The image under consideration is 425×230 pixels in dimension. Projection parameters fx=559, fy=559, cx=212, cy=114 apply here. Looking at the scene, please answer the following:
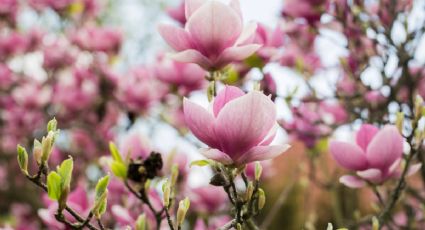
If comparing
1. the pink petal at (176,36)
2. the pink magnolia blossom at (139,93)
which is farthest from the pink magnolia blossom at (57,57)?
the pink petal at (176,36)

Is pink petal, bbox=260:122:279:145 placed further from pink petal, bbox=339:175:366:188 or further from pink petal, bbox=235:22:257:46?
pink petal, bbox=339:175:366:188

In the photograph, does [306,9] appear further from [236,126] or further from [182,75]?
[236,126]

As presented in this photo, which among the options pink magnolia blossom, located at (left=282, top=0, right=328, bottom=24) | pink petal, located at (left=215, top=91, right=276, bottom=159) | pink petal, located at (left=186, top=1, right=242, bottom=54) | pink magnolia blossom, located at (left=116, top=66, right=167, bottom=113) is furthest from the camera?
pink magnolia blossom, located at (left=116, top=66, right=167, bottom=113)

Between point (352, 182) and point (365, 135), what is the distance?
15 centimetres

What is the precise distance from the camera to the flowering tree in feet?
3.49

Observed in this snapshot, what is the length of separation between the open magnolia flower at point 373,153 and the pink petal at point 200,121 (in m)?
0.41

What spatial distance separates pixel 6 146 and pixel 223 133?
353 cm

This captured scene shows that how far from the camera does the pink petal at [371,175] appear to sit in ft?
4.22

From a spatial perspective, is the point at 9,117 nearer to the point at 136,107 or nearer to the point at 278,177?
the point at 136,107

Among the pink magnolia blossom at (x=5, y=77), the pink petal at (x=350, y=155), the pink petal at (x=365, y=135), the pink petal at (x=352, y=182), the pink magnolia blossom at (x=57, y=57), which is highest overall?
the pink petal at (x=365, y=135)

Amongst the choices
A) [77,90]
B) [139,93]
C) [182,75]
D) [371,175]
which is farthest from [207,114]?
[77,90]

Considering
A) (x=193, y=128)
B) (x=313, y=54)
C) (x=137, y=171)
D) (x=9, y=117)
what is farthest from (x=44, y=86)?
(x=193, y=128)

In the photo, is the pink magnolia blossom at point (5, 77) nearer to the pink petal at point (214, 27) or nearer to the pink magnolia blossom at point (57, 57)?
the pink magnolia blossom at point (57, 57)

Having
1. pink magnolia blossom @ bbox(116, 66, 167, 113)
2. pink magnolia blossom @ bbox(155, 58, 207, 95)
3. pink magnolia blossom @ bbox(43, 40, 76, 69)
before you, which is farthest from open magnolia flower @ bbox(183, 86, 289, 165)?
pink magnolia blossom @ bbox(43, 40, 76, 69)
